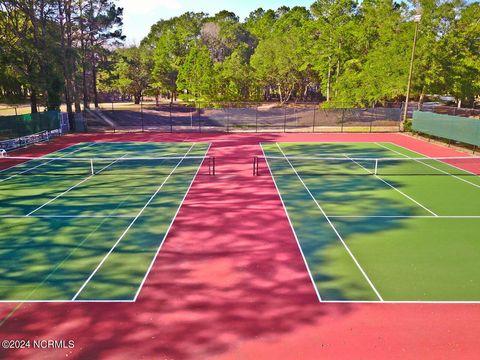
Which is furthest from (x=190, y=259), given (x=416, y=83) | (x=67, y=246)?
(x=416, y=83)

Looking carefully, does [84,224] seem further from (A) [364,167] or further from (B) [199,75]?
(B) [199,75]

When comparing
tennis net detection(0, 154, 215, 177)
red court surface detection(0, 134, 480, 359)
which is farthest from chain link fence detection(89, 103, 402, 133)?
red court surface detection(0, 134, 480, 359)

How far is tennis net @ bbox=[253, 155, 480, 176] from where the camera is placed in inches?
805

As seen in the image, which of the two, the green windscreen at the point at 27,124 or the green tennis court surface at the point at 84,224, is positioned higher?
the green windscreen at the point at 27,124

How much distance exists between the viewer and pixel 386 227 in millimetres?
12680

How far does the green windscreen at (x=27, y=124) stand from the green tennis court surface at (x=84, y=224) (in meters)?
4.74

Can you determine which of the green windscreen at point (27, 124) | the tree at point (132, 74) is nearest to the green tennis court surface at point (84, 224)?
the green windscreen at point (27, 124)

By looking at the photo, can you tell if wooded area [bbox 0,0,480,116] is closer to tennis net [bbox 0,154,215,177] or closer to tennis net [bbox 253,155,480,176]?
tennis net [bbox 0,154,215,177]

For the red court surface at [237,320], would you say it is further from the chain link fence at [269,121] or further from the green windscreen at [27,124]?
the chain link fence at [269,121]

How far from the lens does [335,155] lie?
25.7m

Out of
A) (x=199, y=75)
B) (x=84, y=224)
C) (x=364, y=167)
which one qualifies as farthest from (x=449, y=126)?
(x=199, y=75)

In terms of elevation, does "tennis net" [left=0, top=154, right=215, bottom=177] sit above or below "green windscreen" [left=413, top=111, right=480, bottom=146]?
below

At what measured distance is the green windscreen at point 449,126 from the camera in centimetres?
2569

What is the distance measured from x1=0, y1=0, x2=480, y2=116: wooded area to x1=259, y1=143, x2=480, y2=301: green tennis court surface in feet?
75.3
